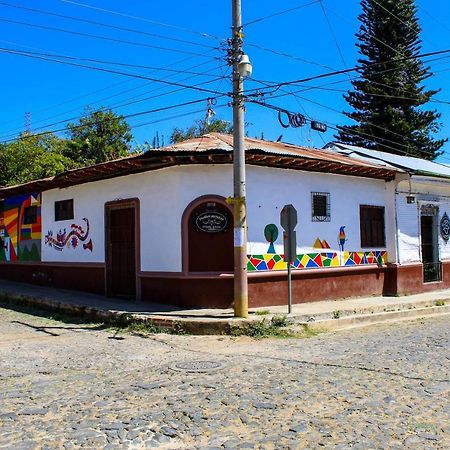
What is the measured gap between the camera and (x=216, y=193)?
12.1 metres

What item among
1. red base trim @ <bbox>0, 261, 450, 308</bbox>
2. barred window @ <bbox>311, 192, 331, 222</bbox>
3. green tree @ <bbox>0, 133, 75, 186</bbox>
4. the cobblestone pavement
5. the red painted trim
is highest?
green tree @ <bbox>0, 133, 75, 186</bbox>

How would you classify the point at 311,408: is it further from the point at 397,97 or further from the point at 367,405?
the point at 397,97

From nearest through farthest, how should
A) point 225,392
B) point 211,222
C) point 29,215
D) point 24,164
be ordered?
point 225,392 → point 211,222 → point 29,215 → point 24,164

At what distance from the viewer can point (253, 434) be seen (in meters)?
4.86

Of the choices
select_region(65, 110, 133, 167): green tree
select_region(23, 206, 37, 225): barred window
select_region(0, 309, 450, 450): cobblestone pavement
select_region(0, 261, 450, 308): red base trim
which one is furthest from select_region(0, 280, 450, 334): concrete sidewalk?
select_region(65, 110, 133, 167): green tree

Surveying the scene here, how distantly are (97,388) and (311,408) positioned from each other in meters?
2.61

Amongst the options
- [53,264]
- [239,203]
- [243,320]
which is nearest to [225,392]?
[243,320]

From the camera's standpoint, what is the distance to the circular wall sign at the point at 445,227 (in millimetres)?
17328

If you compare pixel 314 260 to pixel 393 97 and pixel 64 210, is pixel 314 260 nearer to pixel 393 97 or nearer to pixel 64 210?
pixel 64 210

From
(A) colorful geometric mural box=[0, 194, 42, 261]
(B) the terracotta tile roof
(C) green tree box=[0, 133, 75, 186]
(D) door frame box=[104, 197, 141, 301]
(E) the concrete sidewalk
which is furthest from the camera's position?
(C) green tree box=[0, 133, 75, 186]

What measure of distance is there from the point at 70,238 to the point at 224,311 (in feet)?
20.3

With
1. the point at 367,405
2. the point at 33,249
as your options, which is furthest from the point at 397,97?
the point at 367,405

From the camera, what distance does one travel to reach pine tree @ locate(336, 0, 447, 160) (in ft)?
115

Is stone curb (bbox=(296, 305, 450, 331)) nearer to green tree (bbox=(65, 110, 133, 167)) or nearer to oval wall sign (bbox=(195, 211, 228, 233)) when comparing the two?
oval wall sign (bbox=(195, 211, 228, 233))
